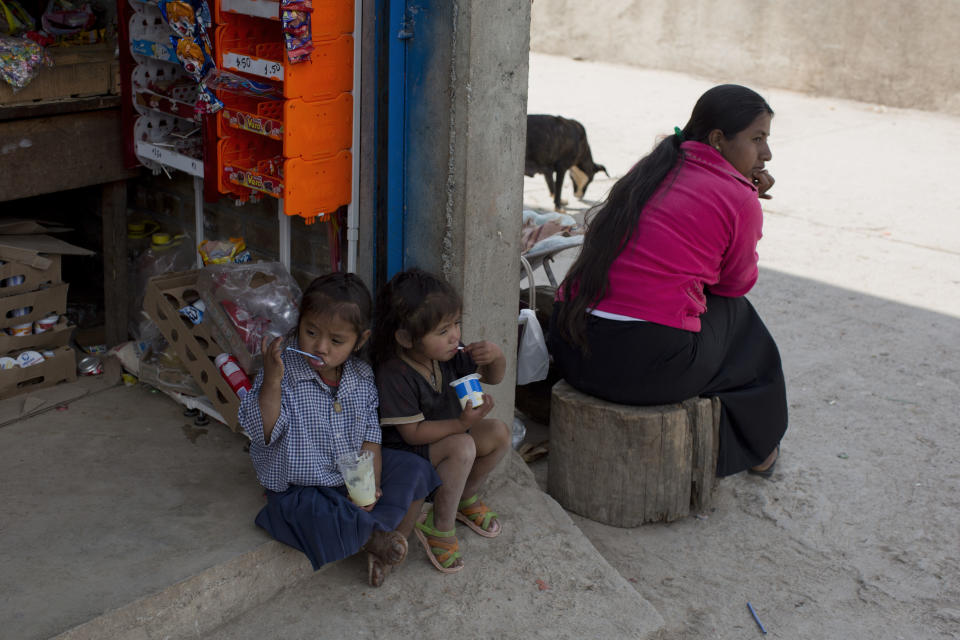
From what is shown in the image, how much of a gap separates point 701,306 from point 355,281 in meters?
1.33

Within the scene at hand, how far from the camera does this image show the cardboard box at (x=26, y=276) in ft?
11.7

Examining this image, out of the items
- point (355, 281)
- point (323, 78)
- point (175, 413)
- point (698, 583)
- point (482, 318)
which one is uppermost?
point (323, 78)

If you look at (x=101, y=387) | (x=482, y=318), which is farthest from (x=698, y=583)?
(x=101, y=387)

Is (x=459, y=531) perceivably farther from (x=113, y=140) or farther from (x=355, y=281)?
(x=113, y=140)

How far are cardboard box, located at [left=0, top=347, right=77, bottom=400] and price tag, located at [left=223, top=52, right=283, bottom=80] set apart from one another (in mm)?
1339

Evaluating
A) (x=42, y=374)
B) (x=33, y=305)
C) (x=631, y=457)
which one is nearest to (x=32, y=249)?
(x=33, y=305)

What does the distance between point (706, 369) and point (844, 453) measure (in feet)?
3.49

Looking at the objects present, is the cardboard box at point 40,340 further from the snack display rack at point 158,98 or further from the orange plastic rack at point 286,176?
the orange plastic rack at point 286,176

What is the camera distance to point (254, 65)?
3.10 m

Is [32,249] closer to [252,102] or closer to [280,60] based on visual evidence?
[252,102]

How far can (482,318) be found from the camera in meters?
3.26

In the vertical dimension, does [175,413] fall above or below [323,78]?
below

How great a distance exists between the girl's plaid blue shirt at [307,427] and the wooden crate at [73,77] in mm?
1475

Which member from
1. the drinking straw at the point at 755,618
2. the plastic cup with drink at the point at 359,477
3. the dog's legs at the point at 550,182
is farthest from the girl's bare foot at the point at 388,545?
the dog's legs at the point at 550,182
